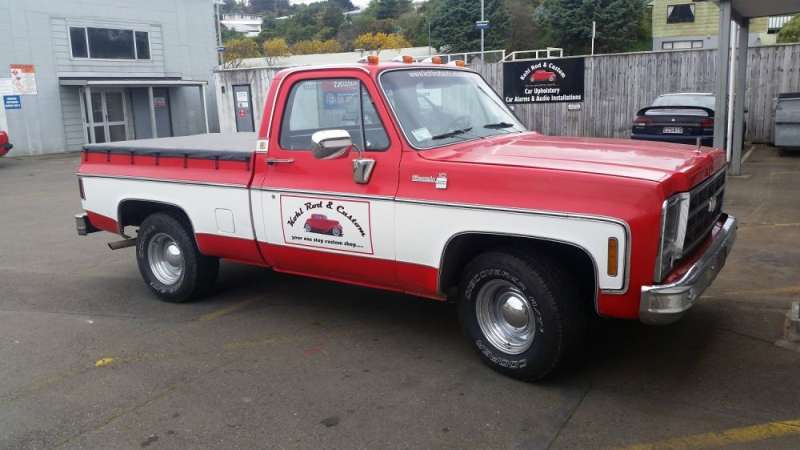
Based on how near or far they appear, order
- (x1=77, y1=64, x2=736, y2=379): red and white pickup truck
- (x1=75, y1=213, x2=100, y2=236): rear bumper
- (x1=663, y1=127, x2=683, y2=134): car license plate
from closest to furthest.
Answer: (x1=77, y1=64, x2=736, y2=379): red and white pickup truck
(x1=75, y1=213, x2=100, y2=236): rear bumper
(x1=663, y1=127, x2=683, y2=134): car license plate

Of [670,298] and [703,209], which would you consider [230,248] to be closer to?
[670,298]

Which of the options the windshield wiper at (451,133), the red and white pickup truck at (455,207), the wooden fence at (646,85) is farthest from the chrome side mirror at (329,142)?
the wooden fence at (646,85)

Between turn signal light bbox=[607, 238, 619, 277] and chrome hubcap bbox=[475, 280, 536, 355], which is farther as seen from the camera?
chrome hubcap bbox=[475, 280, 536, 355]

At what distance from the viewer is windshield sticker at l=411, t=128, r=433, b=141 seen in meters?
4.85

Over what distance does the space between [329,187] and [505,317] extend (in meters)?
1.54

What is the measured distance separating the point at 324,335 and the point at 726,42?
9.40m

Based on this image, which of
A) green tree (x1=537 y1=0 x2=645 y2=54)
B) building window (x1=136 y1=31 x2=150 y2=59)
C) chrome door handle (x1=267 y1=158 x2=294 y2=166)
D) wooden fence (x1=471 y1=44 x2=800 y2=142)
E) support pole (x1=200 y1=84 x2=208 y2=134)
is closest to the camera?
chrome door handle (x1=267 y1=158 x2=294 y2=166)

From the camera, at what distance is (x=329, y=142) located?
4582 millimetres

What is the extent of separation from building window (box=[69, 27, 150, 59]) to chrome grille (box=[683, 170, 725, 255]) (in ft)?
78.2

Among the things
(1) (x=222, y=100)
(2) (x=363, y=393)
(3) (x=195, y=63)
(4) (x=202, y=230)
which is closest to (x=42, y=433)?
(2) (x=363, y=393)

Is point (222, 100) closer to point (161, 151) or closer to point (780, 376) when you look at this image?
point (161, 151)

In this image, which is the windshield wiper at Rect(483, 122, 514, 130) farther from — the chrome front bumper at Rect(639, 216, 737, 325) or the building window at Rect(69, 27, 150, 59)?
the building window at Rect(69, 27, 150, 59)

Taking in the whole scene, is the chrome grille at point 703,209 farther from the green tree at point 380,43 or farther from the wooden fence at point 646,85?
the green tree at point 380,43

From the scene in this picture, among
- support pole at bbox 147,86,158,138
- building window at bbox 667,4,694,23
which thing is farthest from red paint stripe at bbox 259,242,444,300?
building window at bbox 667,4,694,23
